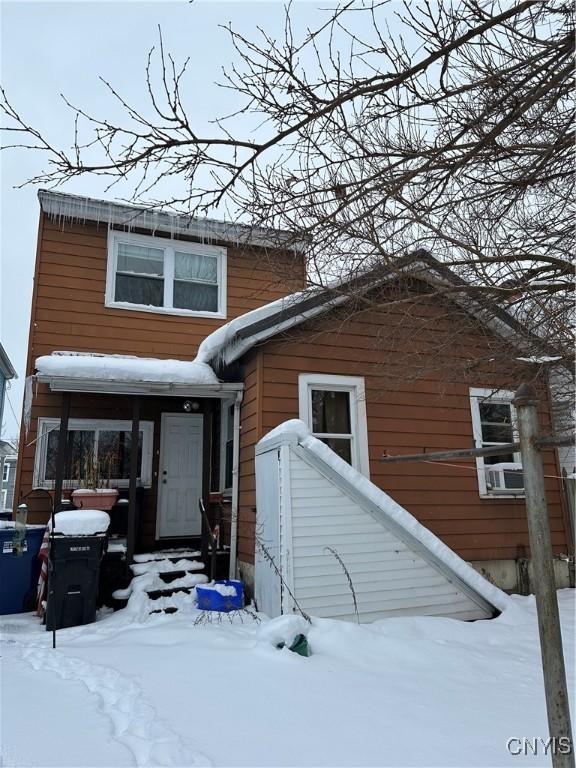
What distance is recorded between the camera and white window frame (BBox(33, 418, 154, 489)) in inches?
307

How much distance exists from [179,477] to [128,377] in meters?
2.53

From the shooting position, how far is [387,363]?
7066 millimetres

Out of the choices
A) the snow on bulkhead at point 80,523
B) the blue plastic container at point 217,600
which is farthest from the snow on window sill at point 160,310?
the blue plastic container at point 217,600

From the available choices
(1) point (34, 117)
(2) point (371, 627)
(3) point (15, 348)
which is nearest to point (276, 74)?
(1) point (34, 117)

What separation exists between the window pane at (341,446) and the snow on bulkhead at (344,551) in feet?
4.38

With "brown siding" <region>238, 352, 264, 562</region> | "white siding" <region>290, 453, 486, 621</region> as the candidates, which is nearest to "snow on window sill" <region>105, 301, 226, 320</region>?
"brown siding" <region>238, 352, 264, 562</region>

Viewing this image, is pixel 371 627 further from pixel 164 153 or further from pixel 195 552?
pixel 164 153

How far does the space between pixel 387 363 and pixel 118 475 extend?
15.6 feet

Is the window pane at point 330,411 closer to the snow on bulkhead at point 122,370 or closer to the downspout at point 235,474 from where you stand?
the downspout at point 235,474

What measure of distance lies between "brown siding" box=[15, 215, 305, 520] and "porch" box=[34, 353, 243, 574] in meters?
0.25

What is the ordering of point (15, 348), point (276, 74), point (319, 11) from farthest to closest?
point (15, 348) → point (276, 74) → point (319, 11)

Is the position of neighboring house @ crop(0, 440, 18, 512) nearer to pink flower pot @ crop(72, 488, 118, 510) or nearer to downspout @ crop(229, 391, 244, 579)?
pink flower pot @ crop(72, 488, 118, 510)

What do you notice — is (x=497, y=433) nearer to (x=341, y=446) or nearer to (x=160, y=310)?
(x=341, y=446)

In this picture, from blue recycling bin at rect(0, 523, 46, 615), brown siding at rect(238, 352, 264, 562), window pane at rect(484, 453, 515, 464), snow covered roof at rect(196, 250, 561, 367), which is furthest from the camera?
window pane at rect(484, 453, 515, 464)
